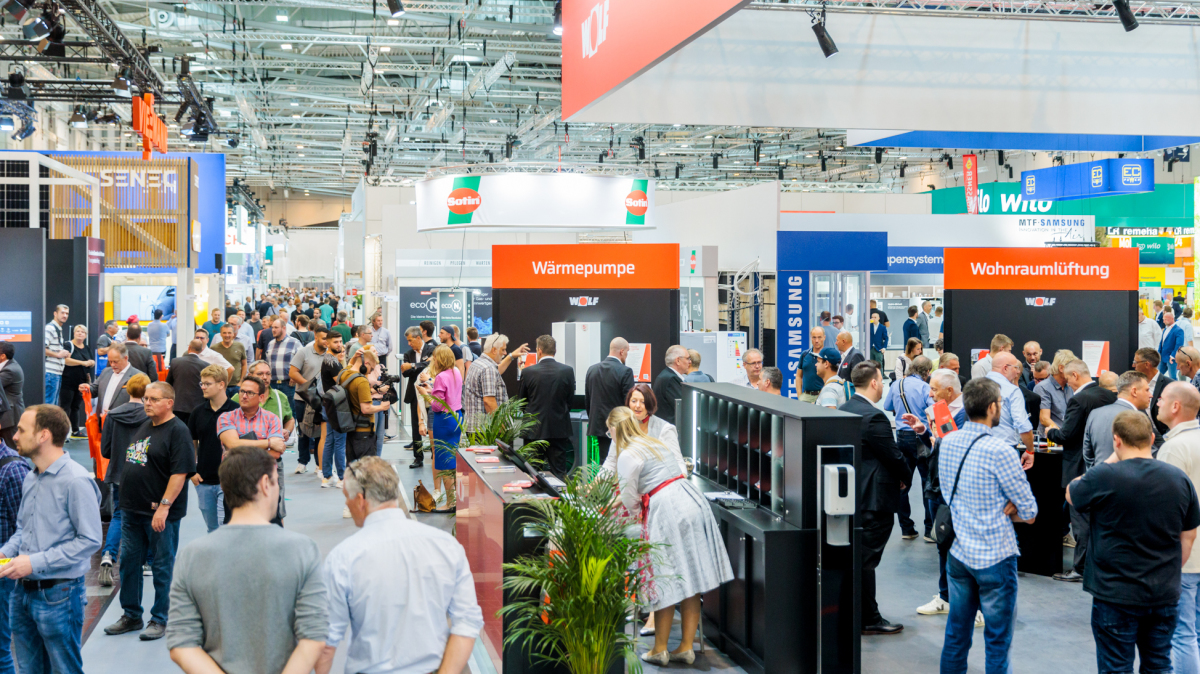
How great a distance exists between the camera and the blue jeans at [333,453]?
785cm

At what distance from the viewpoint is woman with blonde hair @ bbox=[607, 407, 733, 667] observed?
4199 millimetres

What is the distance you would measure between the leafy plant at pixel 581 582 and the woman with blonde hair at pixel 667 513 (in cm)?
50

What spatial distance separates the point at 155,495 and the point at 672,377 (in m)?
3.56

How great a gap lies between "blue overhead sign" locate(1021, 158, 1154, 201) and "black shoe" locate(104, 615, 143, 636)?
13482 mm

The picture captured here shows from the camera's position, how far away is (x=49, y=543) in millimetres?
3422

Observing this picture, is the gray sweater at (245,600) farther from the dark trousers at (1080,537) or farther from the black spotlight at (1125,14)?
the black spotlight at (1125,14)

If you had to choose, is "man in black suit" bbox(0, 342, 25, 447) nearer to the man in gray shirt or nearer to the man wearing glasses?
the man wearing glasses

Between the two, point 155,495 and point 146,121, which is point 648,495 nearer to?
point 155,495

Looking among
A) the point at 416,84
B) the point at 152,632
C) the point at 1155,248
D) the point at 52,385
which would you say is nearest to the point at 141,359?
Answer: the point at 52,385

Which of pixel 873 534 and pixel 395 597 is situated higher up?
pixel 395 597

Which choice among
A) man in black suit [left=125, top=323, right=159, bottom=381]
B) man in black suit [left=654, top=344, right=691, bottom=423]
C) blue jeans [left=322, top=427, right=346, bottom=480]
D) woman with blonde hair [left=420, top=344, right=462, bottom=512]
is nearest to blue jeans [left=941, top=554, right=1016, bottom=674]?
man in black suit [left=654, top=344, right=691, bottom=423]

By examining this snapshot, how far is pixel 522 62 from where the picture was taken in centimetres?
1647

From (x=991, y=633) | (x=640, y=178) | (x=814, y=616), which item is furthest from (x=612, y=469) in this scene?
(x=640, y=178)

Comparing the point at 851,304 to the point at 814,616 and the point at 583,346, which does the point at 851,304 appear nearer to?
the point at 583,346
